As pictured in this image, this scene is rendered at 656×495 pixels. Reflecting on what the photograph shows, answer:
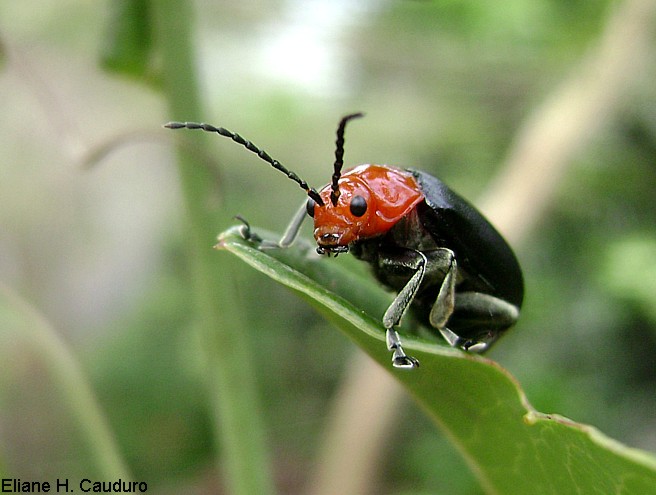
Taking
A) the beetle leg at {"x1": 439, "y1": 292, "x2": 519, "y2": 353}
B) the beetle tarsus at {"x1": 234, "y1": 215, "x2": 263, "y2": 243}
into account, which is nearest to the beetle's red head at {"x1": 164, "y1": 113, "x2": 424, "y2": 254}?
the beetle tarsus at {"x1": 234, "y1": 215, "x2": 263, "y2": 243}

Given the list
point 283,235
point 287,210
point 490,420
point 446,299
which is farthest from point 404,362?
point 287,210

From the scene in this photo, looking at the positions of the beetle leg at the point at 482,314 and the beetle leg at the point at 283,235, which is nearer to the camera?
the beetle leg at the point at 283,235

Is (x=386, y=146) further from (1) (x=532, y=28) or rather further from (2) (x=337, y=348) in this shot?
(2) (x=337, y=348)

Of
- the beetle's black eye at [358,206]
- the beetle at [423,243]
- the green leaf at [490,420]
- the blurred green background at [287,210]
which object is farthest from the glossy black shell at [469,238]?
the blurred green background at [287,210]

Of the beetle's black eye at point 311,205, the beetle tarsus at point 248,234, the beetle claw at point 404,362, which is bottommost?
the beetle claw at point 404,362

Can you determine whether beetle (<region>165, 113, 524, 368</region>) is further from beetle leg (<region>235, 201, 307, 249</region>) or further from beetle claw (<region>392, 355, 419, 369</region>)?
beetle claw (<region>392, 355, 419, 369</region>)

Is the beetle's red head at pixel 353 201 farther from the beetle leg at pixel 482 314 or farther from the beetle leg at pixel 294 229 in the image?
the beetle leg at pixel 482 314

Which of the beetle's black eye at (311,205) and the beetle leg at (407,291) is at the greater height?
the beetle's black eye at (311,205)

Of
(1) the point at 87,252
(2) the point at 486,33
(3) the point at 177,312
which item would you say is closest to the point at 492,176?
(2) the point at 486,33
